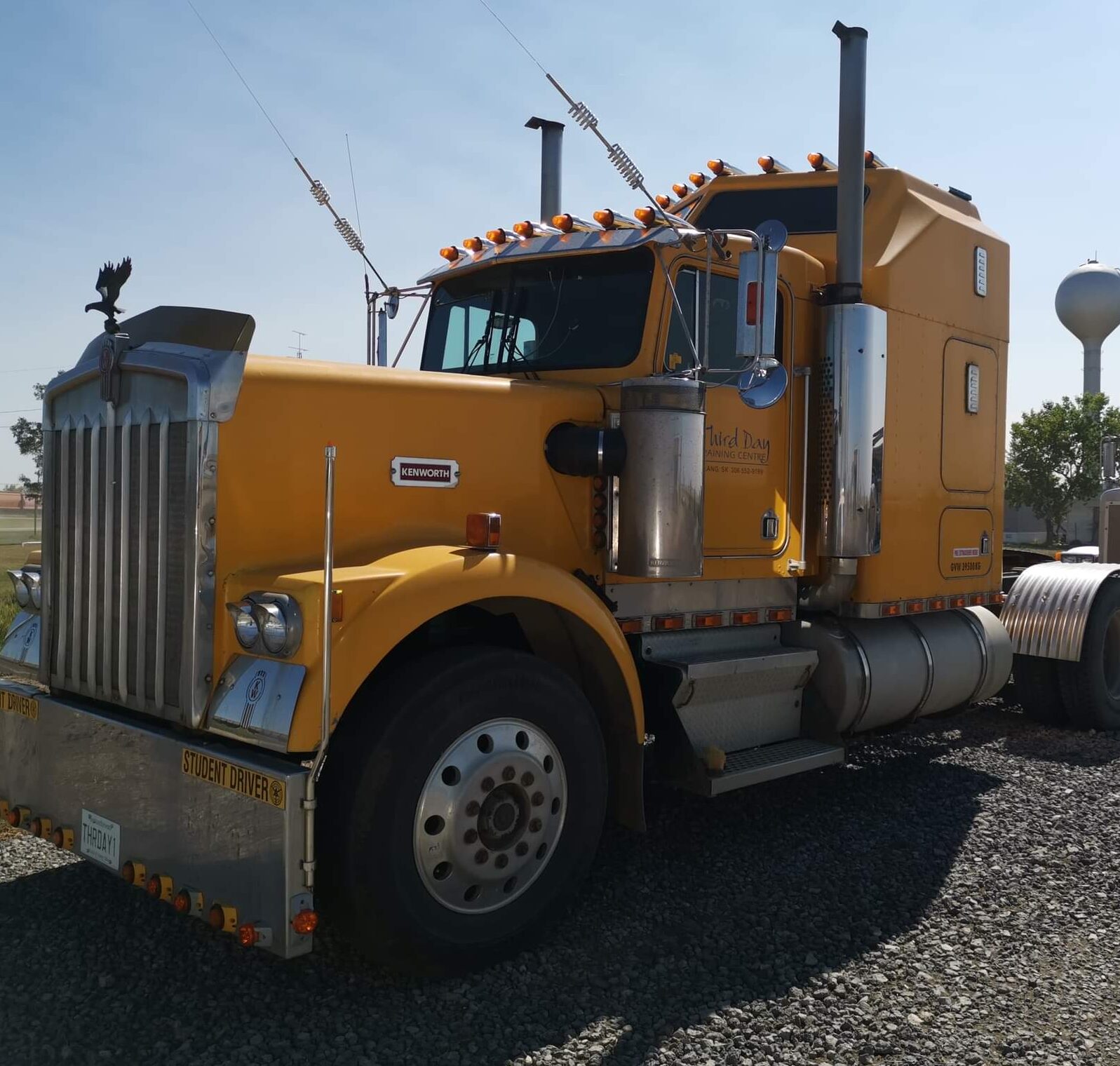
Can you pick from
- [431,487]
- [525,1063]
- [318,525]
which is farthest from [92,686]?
[525,1063]

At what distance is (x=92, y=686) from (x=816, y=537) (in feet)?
12.2

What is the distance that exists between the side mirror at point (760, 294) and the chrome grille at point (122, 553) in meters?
2.21

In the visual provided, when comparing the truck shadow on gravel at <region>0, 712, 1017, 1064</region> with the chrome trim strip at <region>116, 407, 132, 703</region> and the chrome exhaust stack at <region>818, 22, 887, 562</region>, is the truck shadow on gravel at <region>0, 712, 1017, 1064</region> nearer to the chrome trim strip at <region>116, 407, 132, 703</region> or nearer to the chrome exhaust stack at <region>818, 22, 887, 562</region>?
the chrome trim strip at <region>116, 407, 132, 703</region>

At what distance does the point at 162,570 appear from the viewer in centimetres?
385

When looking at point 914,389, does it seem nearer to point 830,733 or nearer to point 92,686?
point 830,733

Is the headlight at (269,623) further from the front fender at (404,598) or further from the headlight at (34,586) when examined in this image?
the headlight at (34,586)

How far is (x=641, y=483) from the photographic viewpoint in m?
4.68

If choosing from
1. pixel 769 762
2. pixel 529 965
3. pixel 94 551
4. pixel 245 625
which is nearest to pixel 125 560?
pixel 94 551

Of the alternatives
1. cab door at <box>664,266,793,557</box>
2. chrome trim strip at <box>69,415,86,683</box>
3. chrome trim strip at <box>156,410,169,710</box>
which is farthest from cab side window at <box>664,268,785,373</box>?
chrome trim strip at <box>69,415,86,683</box>

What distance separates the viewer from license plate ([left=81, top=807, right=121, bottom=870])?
387cm

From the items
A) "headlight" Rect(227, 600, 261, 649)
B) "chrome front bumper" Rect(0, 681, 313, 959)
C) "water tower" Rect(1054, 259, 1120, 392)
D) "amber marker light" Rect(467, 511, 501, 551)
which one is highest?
"water tower" Rect(1054, 259, 1120, 392)

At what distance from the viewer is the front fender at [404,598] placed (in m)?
3.42

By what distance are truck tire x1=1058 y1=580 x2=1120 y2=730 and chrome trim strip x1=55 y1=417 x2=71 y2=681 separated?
6.95m

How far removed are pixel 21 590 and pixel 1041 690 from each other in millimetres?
7132
